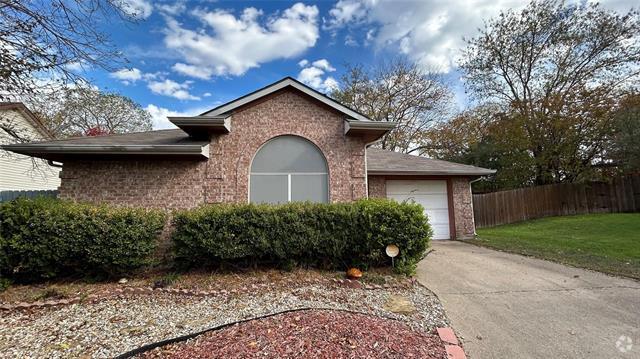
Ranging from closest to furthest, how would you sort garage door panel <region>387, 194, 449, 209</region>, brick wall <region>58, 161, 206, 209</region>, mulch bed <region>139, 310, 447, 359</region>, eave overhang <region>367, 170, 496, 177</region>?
mulch bed <region>139, 310, 447, 359</region> → brick wall <region>58, 161, 206, 209</region> → eave overhang <region>367, 170, 496, 177</region> → garage door panel <region>387, 194, 449, 209</region>

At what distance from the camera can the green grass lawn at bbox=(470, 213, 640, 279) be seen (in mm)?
6699

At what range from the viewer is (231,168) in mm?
7477

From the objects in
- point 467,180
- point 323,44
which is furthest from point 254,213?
point 323,44

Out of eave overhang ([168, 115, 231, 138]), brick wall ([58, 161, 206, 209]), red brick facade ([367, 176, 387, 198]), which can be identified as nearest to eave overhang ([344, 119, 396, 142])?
red brick facade ([367, 176, 387, 198])

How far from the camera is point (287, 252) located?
5.71 metres

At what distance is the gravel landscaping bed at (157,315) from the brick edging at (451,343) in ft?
0.59

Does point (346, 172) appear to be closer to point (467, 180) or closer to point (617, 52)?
point (467, 180)

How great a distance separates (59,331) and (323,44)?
42.3 feet

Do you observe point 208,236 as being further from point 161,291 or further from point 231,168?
point 231,168

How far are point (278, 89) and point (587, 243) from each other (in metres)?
10.7

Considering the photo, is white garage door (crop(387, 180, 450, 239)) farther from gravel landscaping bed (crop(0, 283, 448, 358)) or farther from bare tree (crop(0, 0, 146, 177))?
bare tree (crop(0, 0, 146, 177))

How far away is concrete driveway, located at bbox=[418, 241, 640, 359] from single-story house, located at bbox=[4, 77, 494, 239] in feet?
11.1

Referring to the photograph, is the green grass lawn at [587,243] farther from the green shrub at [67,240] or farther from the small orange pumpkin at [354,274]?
the green shrub at [67,240]

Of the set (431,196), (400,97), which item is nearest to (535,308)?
(431,196)
